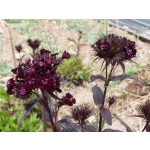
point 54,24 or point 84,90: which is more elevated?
point 54,24

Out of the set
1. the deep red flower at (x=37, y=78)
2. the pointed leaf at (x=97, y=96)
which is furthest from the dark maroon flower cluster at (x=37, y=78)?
the pointed leaf at (x=97, y=96)

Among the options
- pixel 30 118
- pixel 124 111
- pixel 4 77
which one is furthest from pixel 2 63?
pixel 124 111

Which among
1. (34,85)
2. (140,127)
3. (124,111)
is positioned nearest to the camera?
(34,85)

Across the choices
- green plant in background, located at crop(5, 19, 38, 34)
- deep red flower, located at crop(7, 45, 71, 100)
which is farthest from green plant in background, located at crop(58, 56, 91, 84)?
deep red flower, located at crop(7, 45, 71, 100)

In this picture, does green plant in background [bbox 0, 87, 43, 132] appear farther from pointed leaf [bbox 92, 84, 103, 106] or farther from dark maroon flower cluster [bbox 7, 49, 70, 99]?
dark maroon flower cluster [bbox 7, 49, 70, 99]

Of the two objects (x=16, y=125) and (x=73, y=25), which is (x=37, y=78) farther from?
(x=73, y=25)
